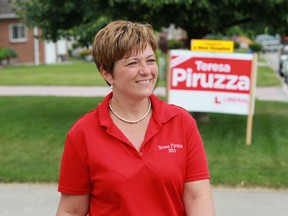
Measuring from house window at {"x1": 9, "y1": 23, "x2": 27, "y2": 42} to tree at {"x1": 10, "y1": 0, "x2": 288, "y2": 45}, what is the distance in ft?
93.7

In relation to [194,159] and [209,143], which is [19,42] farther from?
[194,159]

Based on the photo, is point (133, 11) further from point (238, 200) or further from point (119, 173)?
point (119, 173)

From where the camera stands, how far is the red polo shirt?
2.10m

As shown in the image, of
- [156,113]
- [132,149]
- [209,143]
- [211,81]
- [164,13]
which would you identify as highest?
[164,13]

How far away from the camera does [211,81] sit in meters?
8.25

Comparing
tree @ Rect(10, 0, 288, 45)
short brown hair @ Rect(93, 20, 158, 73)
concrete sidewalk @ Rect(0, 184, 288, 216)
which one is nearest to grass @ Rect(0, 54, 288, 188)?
concrete sidewalk @ Rect(0, 184, 288, 216)

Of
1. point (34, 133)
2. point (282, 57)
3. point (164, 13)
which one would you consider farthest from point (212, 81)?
point (282, 57)

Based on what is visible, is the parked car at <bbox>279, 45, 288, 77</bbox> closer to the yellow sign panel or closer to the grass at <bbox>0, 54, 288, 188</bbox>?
the grass at <bbox>0, 54, 288, 188</bbox>

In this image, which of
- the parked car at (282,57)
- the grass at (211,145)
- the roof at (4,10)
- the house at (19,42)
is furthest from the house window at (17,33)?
the grass at (211,145)

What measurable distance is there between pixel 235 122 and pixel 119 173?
8.32 meters

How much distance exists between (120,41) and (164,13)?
22.8 feet

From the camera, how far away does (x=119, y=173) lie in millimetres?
2094

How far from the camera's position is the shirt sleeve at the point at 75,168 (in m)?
2.17

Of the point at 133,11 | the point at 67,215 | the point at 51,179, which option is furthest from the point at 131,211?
the point at 133,11
